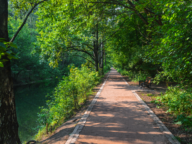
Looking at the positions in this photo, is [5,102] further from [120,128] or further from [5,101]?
[120,128]

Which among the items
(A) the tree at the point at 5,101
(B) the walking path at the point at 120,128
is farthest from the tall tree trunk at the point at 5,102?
(B) the walking path at the point at 120,128

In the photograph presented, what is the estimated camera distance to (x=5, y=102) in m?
3.76

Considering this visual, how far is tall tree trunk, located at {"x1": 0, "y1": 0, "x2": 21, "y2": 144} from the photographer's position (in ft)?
12.1

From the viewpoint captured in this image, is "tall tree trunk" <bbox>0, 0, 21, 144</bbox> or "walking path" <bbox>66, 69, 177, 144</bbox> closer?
"tall tree trunk" <bbox>0, 0, 21, 144</bbox>

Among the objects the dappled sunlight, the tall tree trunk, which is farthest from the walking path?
the tall tree trunk

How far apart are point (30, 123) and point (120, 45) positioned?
1436 centimetres

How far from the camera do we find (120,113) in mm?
6086

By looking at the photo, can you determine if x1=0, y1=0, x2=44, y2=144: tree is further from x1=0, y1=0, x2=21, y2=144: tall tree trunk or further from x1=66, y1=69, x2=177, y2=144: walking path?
x1=66, y1=69, x2=177, y2=144: walking path

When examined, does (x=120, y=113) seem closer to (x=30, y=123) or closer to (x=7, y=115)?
(x=7, y=115)

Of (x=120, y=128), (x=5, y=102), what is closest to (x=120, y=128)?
(x=120, y=128)

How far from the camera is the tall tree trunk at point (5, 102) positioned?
3686 millimetres

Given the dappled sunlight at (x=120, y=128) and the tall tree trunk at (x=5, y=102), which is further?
Answer: the dappled sunlight at (x=120, y=128)

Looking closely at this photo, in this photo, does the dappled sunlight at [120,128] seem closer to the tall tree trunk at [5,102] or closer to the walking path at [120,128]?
the walking path at [120,128]

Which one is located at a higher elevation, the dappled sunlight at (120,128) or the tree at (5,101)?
the tree at (5,101)
